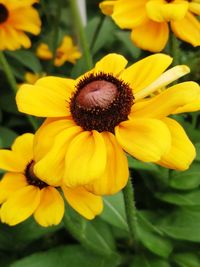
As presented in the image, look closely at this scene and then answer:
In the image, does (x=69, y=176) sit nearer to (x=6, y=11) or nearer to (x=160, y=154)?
(x=160, y=154)

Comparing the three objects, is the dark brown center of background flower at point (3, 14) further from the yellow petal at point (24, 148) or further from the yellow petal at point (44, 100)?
the yellow petal at point (44, 100)

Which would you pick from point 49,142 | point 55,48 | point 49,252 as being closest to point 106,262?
point 49,252

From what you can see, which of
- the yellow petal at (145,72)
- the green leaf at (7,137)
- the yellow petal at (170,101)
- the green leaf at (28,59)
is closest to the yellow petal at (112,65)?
the yellow petal at (145,72)

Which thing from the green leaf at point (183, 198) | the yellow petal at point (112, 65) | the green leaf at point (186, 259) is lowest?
the green leaf at point (186, 259)

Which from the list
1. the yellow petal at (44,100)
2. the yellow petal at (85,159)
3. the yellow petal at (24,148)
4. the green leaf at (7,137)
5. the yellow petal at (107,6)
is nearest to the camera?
the yellow petal at (85,159)

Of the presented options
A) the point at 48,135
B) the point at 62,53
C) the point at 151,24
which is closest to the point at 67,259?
the point at 48,135

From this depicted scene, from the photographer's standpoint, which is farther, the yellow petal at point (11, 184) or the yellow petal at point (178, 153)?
the yellow petal at point (11, 184)
